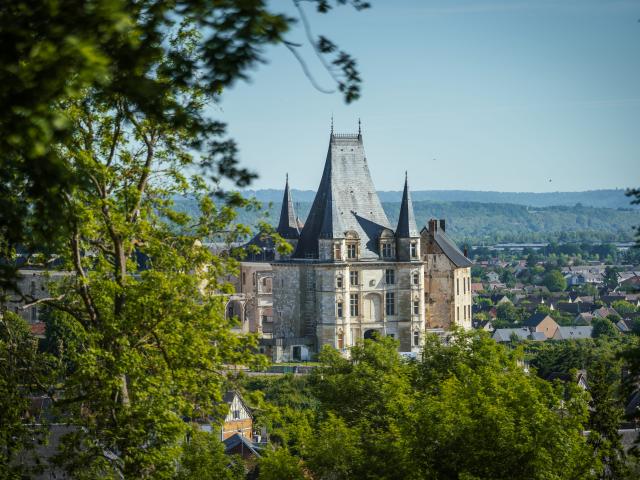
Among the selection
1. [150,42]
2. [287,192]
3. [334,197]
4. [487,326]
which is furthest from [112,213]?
[487,326]

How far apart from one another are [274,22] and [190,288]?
12274mm

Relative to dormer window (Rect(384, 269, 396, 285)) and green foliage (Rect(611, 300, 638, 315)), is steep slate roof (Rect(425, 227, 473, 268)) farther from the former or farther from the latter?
green foliage (Rect(611, 300, 638, 315))

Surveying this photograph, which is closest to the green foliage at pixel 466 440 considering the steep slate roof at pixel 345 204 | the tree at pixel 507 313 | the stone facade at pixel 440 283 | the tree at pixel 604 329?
the steep slate roof at pixel 345 204

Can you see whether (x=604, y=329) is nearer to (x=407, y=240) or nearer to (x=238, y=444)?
(x=407, y=240)

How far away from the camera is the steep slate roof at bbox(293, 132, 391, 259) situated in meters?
84.4

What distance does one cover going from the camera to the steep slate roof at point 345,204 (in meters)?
84.4

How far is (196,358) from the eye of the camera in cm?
2109

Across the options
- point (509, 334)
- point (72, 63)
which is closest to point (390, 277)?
point (509, 334)

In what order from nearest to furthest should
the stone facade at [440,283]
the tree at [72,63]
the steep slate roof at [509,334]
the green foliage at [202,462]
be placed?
the tree at [72,63]
the green foliage at [202,462]
the stone facade at [440,283]
the steep slate roof at [509,334]

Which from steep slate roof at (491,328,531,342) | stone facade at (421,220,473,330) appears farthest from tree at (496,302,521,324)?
stone facade at (421,220,473,330)

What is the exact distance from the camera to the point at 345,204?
85.8 m

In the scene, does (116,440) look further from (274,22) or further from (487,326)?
(487,326)

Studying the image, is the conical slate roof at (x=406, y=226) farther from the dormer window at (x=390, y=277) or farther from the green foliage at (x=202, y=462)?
the green foliage at (x=202, y=462)

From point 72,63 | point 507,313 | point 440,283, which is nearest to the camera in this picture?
point 72,63
